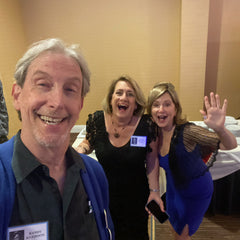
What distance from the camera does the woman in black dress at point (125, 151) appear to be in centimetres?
138

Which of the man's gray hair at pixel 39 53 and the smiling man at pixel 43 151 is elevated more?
the man's gray hair at pixel 39 53

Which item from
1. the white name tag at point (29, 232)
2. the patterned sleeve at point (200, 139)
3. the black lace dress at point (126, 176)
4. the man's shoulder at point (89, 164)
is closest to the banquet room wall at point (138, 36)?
the patterned sleeve at point (200, 139)

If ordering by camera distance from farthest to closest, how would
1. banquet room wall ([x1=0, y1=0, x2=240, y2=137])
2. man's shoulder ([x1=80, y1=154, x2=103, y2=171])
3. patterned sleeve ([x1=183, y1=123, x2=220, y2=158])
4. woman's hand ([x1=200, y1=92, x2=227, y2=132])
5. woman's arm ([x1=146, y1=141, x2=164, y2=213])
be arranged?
banquet room wall ([x1=0, y1=0, x2=240, y2=137])
woman's arm ([x1=146, y1=141, x2=164, y2=213])
patterned sleeve ([x1=183, y1=123, x2=220, y2=158])
woman's hand ([x1=200, y1=92, x2=227, y2=132])
man's shoulder ([x1=80, y1=154, x2=103, y2=171])

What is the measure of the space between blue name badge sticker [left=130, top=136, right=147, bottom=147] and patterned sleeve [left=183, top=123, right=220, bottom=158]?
0.29 m

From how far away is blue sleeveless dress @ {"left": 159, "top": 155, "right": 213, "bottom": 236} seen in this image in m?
1.48

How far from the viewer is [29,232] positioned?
0.55 meters

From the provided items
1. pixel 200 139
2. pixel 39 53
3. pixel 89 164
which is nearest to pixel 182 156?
pixel 200 139

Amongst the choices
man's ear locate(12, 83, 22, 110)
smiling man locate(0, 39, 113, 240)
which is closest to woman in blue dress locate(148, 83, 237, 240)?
smiling man locate(0, 39, 113, 240)

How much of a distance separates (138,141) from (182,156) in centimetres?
35

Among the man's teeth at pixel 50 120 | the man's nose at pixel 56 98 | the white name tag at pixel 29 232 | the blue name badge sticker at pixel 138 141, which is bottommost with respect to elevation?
the blue name badge sticker at pixel 138 141

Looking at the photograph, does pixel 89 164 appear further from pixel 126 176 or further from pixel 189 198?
pixel 189 198

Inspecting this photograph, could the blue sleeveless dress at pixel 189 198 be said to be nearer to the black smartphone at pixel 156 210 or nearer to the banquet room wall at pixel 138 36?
the black smartphone at pixel 156 210

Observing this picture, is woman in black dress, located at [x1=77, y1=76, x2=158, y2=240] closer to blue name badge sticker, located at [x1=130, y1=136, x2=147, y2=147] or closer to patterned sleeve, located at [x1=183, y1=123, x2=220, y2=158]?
blue name badge sticker, located at [x1=130, y1=136, x2=147, y2=147]

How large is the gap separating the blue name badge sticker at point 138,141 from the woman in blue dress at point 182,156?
190 mm
